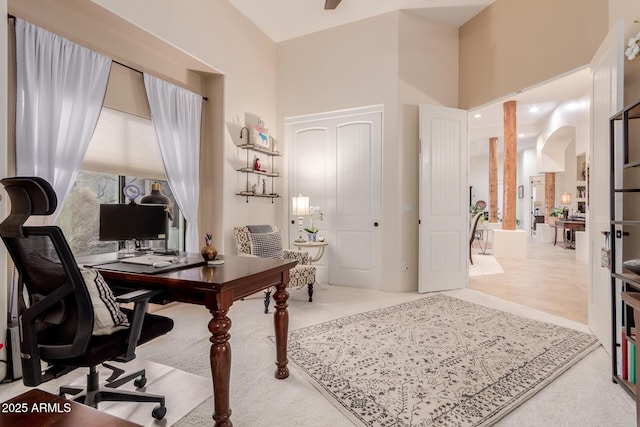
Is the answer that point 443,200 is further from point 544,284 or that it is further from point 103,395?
point 103,395

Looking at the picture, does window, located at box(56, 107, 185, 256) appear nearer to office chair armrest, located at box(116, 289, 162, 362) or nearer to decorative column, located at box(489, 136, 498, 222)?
office chair armrest, located at box(116, 289, 162, 362)

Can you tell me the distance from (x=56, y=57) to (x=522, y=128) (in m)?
11.6

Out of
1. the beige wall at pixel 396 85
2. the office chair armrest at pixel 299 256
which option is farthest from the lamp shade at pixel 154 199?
the beige wall at pixel 396 85

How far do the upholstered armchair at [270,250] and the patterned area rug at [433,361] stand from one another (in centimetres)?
78

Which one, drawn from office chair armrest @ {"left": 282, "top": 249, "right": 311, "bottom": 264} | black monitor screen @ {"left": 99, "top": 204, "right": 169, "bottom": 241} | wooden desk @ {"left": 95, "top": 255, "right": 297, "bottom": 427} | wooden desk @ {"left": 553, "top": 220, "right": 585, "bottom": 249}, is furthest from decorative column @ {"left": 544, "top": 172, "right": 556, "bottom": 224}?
black monitor screen @ {"left": 99, "top": 204, "right": 169, "bottom": 241}

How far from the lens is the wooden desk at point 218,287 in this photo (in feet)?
5.39

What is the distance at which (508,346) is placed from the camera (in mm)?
2707

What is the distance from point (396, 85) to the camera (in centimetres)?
451

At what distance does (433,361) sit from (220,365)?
163 cm

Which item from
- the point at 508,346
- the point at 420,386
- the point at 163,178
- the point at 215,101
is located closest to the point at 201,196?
the point at 163,178

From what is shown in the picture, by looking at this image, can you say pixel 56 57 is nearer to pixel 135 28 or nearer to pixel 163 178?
pixel 135 28

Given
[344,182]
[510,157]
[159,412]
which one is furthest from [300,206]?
[510,157]

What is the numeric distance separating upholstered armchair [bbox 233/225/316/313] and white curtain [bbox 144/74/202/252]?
560 mm

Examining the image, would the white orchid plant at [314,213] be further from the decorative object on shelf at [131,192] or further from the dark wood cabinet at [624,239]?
the dark wood cabinet at [624,239]
